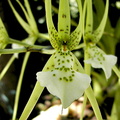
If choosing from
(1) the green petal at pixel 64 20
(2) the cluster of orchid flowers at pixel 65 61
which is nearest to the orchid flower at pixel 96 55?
(2) the cluster of orchid flowers at pixel 65 61

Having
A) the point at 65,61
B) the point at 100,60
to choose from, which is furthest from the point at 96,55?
the point at 65,61

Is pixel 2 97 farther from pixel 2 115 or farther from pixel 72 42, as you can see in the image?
pixel 72 42

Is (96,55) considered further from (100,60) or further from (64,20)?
(64,20)

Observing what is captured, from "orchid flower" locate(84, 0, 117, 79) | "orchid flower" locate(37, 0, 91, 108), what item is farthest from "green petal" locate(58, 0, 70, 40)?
"orchid flower" locate(84, 0, 117, 79)

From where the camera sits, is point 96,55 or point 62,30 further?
point 96,55

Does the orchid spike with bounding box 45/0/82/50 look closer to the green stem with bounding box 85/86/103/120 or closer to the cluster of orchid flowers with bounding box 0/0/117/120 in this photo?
the cluster of orchid flowers with bounding box 0/0/117/120
